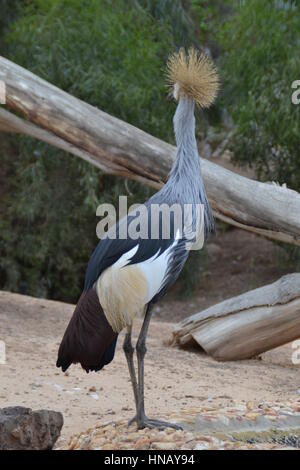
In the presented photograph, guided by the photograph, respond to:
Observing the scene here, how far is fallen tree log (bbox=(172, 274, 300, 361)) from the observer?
22.0 ft

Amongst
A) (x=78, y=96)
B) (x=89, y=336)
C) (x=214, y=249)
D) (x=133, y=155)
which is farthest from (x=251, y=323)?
(x=214, y=249)

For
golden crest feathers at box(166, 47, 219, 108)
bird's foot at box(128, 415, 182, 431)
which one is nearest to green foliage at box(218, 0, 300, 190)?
Result: golden crest feathers at box(166, 47, 219, 108)

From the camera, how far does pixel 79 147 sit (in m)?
7.05

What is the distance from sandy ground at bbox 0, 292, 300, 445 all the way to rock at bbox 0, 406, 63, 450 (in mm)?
411

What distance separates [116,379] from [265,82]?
4.82 metres

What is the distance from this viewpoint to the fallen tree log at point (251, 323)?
6703mm

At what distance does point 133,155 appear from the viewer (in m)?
6.87

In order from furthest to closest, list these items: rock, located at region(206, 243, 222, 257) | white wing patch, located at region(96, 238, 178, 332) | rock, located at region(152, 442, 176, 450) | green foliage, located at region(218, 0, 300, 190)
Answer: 1. rock, located at region(206, 243, 222, 257)
2. green foliage, located at region(218, 0, 300, 190)
3. white wing patch, located at region(96, 238, 178, 332)
4. rock, located at region(152, 442, 176, 450)

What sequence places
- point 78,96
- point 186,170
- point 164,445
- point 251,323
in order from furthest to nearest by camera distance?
1. point 78,96
2. point 251,323
3. point 186,170
4. point 164,445

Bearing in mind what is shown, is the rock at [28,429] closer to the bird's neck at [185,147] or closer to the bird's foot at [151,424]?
the bird's foot at [151,424]

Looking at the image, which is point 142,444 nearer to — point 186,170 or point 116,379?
point 186,170

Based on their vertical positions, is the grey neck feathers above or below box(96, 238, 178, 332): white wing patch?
above

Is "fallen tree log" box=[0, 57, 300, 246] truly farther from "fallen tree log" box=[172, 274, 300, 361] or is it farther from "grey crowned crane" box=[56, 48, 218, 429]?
"grey crowned crane" box=[56, 48, 218, 429]
